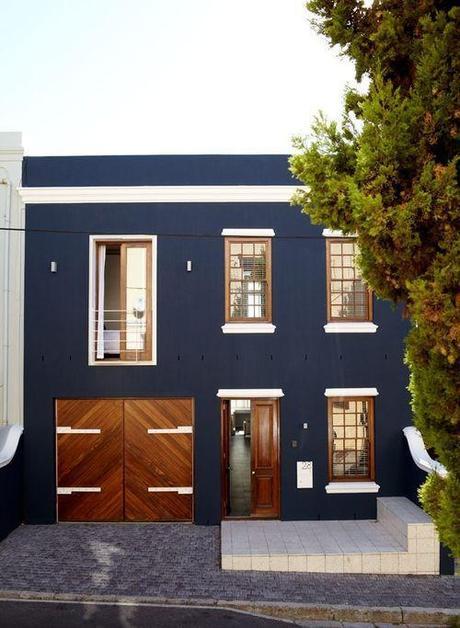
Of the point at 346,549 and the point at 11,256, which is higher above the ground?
the point at 11,256

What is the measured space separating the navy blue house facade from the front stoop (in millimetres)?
1006

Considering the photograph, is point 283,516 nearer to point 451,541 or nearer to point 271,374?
point 271,374

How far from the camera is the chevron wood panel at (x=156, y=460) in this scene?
9.99 meters

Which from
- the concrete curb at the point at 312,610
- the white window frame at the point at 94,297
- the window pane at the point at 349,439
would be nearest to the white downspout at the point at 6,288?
the white window frame at the point at 94,297

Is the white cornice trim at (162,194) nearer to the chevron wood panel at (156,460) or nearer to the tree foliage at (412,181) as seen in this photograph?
the chevron wood panel at (156,460)

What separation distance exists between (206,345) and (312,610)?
192 inches

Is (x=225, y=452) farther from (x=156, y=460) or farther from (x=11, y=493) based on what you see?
(x=11, y=493)

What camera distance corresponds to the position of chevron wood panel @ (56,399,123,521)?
393 inches

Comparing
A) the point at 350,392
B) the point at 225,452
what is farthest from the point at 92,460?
the point at 350,392

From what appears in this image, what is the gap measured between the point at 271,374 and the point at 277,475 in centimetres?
195

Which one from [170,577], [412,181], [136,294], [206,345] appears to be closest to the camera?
[412,181]

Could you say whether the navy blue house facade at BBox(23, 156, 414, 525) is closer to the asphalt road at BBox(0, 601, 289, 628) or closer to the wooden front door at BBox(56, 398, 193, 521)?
the wooden front door at BBox(56, 398, 193, 521)

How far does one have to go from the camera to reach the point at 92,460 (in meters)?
10.0

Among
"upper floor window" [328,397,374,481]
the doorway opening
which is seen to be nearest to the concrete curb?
the doorway opening
